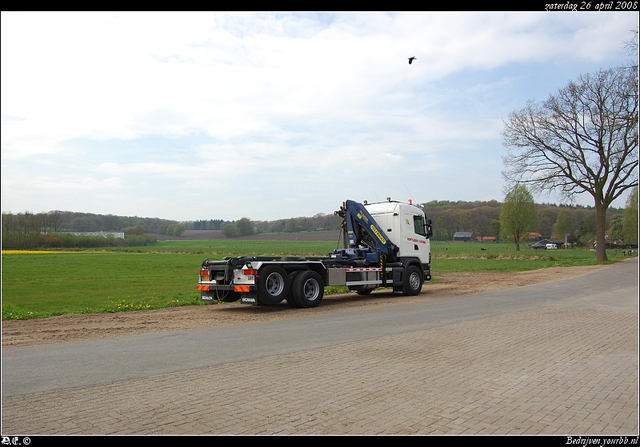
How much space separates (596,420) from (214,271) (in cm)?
1132

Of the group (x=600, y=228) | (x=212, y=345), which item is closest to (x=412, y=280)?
(x=212, y=345)

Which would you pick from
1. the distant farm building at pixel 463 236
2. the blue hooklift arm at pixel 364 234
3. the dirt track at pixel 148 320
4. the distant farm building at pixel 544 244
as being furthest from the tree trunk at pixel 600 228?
the distant farm building at pixel 463 236

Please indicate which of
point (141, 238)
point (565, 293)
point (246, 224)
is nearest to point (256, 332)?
point (565, 293)

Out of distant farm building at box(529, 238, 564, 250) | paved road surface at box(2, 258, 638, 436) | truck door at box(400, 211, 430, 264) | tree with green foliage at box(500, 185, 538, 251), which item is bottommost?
distant farm building at box(529, 238, 564, 250)

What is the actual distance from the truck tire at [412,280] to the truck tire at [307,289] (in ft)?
13.7

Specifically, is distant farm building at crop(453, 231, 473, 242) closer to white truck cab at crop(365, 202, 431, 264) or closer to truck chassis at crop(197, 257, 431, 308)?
white truck cab at crop(365, 202, 431, 264)

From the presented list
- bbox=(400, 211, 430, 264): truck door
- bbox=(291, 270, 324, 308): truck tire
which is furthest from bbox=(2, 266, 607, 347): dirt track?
bbox=(400, 211, 430, 264): truck door

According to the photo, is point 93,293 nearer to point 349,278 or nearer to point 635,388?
point 349,278

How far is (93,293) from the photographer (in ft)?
68.2

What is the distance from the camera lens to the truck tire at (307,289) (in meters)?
14.3

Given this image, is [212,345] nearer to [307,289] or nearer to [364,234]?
[307,289]

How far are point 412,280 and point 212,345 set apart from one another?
11.0 meters

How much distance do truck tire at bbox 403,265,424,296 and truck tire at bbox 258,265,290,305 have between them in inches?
221

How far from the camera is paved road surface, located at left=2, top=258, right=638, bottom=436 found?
465cm
